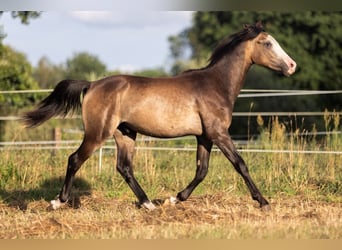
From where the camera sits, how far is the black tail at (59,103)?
7871 millimetres

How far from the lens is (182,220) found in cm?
671

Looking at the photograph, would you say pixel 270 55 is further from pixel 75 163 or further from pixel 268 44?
pixel 75 163

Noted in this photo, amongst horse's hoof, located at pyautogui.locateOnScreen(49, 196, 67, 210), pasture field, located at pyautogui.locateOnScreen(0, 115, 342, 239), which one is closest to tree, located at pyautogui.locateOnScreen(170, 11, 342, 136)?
pasture field, located at pyautogui.locateOnScreen(0, 115, 342, 239)

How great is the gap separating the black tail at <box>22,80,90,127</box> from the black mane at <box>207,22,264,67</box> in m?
1.79

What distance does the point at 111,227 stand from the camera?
20.6ft

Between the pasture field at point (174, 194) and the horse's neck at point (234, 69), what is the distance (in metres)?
1.55

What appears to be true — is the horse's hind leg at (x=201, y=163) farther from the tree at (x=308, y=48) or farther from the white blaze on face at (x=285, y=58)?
the tree at (x=308, y=48)

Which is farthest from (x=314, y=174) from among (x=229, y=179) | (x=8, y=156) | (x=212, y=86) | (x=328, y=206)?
(x=8, y=156)

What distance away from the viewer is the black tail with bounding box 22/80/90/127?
25.8 ft

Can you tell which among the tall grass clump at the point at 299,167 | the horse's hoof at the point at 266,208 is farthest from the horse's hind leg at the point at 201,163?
the tall grass clump at the point at 299,167

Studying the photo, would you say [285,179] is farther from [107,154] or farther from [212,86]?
[107,154]

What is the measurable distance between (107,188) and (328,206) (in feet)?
12.1

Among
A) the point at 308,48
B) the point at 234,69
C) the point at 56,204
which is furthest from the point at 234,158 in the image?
the point at 308,48

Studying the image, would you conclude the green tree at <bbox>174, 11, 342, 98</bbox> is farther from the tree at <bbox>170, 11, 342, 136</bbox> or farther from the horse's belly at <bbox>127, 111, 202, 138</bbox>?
the horse's belly at <bbox>127, 111, 202, 138</bbox>
